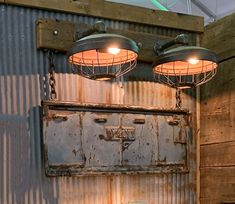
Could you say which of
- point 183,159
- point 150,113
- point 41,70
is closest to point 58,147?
point 41,70

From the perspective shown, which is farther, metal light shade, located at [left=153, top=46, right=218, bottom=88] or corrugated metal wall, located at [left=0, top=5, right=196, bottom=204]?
corrugated metal wall, located at [left=0, top=5, right=196, bottom=204]

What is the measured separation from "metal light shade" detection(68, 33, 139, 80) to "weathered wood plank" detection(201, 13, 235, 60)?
0.65 metres

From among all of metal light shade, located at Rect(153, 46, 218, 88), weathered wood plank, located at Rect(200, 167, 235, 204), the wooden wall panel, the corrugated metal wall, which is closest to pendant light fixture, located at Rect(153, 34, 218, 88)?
metal light shade, located at Rect(153, 46, 218, 88)

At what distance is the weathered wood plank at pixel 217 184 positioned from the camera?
2685mm

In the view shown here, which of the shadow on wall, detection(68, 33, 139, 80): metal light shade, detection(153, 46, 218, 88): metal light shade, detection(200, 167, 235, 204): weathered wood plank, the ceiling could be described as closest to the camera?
detection(68, 33, 139, 80): metal light shade

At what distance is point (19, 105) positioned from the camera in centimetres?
243

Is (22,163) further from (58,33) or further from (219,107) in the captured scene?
(219,107)

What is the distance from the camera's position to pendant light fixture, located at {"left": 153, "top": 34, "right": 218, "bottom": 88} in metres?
2.23

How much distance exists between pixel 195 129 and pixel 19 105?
1.36m

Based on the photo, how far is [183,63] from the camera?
2.54 meters

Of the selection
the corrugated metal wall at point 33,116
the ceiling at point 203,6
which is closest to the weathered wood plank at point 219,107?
the corrugated metal wall at point 33,116

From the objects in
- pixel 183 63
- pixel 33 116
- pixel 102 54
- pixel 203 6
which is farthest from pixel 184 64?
pixel 203 6

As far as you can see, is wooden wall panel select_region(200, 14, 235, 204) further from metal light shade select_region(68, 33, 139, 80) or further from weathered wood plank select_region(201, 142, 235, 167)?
metal light shade select_region(68, 33, 139, 80)

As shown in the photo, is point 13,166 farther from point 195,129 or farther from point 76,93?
point 195,129
